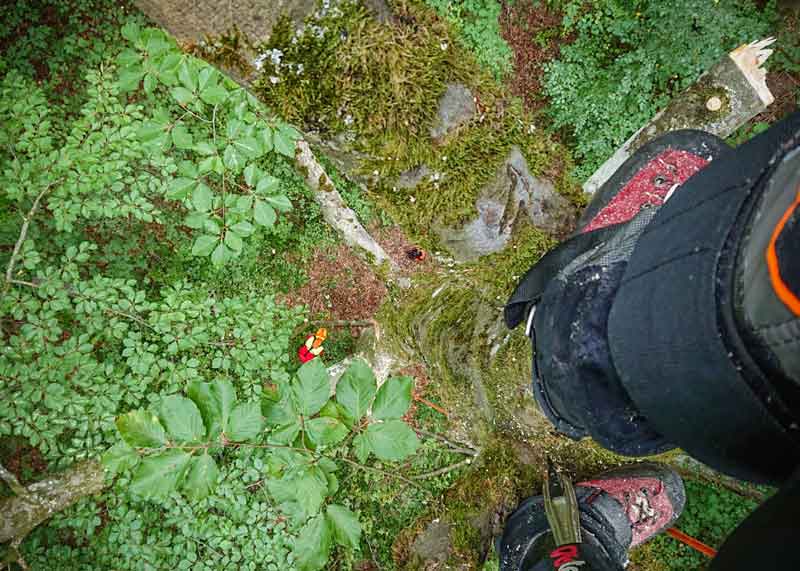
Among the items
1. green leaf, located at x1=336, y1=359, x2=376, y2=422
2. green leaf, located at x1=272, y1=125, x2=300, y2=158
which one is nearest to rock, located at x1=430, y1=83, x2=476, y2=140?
green leaf, located at x1=272, y1=125, x2=300, y2=158

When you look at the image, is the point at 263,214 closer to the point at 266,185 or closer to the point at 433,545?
the point at 266,185

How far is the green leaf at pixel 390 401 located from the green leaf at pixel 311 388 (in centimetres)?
14

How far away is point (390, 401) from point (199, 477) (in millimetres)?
505

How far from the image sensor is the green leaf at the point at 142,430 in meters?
1.17

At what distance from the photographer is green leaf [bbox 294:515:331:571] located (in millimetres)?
1227

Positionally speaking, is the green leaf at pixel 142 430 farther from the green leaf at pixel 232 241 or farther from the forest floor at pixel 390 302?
the forest floor at pixel 390 302

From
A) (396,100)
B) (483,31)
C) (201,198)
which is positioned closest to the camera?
(201,198)

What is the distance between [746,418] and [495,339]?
1.40 m

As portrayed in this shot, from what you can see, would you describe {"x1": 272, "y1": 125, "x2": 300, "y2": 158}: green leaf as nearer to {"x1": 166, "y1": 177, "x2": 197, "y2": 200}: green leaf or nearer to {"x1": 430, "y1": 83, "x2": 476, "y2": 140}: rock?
{"x1": 166, "y1": 177, "x2": 197, "y2": 200}: green leaf

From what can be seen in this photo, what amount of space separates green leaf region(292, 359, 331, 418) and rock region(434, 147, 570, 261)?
1022mm

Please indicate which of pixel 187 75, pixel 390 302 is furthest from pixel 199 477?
pixel 390 302

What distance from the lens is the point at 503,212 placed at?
6.77 feet

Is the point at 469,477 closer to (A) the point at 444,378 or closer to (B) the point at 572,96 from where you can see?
(A) the point at 444,378

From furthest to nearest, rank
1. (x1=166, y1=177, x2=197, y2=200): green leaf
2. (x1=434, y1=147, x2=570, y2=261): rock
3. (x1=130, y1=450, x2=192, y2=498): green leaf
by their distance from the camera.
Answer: (x1=434, y1=147, x2=570, y2=261): rock < (x1=166, y1=177, x2=197, y2=200): green leaf < (x1=130, y1=450, x2=192, y2=498): green leaf
